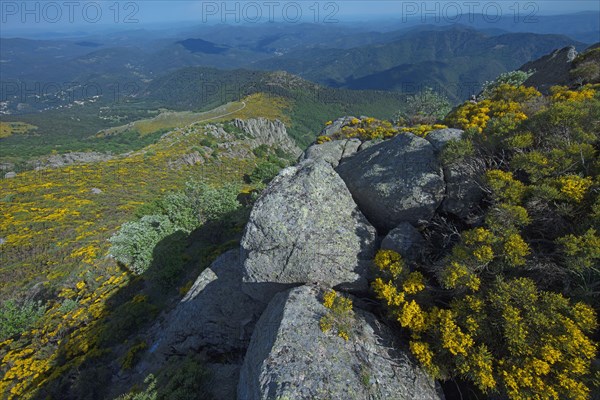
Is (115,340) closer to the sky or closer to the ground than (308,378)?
closer to the ground

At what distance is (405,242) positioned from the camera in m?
10.4

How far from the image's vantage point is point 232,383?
11141 millimetres

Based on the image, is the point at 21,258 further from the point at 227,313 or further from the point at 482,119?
the point at 482,119

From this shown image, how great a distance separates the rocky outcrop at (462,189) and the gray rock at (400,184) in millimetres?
274

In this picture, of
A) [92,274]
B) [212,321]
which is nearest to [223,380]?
[212,321]

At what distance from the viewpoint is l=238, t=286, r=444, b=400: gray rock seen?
759 centimetres

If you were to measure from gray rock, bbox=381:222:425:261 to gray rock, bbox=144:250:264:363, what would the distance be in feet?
19.7

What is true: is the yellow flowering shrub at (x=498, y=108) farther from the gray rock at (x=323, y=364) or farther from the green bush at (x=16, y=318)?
the green bush at (x=16, y=318)

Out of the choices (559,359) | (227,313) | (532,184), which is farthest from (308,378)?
(532,184)

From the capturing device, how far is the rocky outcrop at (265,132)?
12988 cm

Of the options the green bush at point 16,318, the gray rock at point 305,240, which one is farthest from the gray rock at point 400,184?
the green bush at point 16,318

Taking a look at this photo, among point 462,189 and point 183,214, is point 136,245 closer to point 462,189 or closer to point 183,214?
point 183,214

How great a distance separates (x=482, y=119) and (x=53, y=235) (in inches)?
1537

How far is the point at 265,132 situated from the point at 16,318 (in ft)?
411
